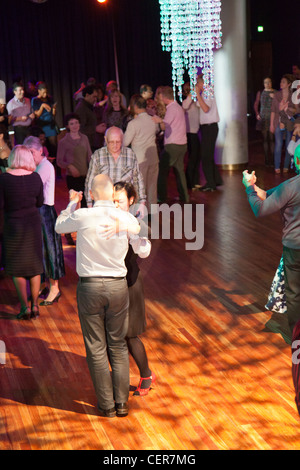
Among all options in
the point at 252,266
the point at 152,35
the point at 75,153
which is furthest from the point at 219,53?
the point at 152,35

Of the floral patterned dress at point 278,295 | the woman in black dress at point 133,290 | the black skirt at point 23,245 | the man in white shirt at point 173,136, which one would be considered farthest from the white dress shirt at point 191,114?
the woman in black dress at point 133,290

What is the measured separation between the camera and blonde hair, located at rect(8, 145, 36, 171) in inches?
187

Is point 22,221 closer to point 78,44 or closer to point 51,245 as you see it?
point 51,245

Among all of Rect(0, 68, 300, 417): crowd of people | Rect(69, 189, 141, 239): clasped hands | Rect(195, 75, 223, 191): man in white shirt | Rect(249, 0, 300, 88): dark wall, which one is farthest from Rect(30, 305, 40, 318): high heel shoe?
Rect(249, 0, 300, 88): dark wall

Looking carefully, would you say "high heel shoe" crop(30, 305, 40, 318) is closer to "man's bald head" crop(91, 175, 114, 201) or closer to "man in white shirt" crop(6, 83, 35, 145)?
"man's bald head" crop(91, 175, 114, 201)

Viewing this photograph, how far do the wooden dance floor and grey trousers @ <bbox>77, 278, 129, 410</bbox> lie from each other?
6.8 inches

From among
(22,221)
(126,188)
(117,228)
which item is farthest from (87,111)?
(117,228)

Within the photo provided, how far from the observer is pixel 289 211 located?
3.96 m

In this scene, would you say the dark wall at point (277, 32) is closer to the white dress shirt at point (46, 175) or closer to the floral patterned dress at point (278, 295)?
the white dress shirt at point (46, 175)

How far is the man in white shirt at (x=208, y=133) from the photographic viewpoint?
8.84 meters

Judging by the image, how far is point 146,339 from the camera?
15.4 feet

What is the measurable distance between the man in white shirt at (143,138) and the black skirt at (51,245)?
92.2 inches
